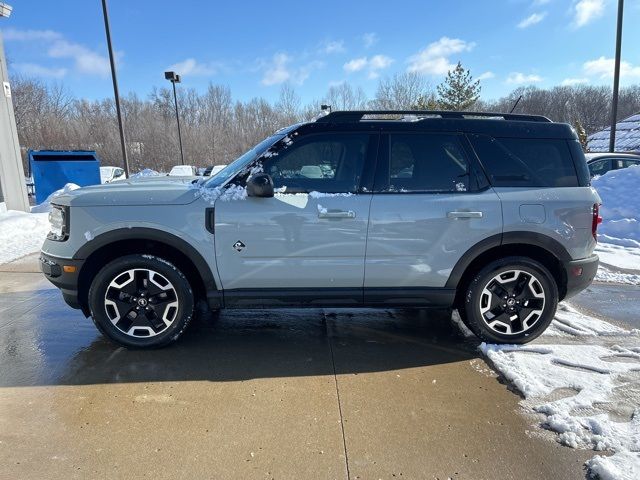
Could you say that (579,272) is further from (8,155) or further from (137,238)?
(8,155)

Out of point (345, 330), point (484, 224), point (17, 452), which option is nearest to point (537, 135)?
point (484, 224)

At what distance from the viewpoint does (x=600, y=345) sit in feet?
12.8

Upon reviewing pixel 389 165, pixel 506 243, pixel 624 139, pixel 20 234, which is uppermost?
pixel 624 139

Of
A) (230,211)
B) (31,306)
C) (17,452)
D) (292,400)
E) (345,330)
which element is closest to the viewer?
(17,452)

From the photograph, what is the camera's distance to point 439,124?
377 cm

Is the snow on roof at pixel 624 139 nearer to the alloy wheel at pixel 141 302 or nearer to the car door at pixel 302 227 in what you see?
the car door at pixel 302 227

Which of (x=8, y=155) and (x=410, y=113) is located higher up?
(x=410, y=113)

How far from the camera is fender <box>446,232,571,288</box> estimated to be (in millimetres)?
3682

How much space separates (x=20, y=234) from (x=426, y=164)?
315 inches

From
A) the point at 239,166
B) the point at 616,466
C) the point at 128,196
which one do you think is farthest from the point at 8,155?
the point at 616,466

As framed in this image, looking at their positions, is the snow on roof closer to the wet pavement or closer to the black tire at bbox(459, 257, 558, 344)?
the wet pavement

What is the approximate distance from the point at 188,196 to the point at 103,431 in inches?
69.4

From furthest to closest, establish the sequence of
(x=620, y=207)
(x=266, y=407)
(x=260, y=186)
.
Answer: (x=620, y=207) < (x=260, y=186) < (x=266, y=407)

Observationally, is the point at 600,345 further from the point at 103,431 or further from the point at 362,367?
the point at 103,431
